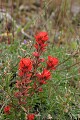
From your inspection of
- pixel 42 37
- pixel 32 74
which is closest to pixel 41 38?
pixel 42 37

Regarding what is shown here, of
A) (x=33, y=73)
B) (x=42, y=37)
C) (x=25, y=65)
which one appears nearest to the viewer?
(x=25, y=65)

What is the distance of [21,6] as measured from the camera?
591cm

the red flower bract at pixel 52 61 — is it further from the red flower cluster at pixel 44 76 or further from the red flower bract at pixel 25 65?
the red flower bract at pixel 25 65

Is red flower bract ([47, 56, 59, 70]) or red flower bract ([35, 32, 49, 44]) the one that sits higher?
red flower bract ([35, 32, 49, 44])

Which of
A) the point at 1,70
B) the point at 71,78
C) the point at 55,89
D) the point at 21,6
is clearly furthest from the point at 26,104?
the point at 21,6

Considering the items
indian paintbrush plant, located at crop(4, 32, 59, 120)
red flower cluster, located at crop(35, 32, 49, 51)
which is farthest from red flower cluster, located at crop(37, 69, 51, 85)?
red flower cluster, located at crop(35, 32, 49, 51)

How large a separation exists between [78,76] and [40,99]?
0.65 metres

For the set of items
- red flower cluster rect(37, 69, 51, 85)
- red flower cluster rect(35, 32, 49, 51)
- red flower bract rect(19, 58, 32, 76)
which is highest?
red flower cluster rect(35, 32, 49, 51)

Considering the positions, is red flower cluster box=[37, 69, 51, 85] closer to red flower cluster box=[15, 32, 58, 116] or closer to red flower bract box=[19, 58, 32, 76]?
red flower cluster box=[15, 32, 58, 116]

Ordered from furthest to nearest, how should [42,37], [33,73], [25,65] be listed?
[33,73], [42,37], [25,65]

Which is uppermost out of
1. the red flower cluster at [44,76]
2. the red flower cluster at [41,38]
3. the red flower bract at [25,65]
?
the red flower cluster at [41,38]

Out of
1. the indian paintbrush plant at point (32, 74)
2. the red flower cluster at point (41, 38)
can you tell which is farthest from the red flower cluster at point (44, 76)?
the red flower cluster at point (41, 38)

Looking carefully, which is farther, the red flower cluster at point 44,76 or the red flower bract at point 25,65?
the red flower cluster at point 44,76

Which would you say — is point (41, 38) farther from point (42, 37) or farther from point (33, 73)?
point (33, 73)
